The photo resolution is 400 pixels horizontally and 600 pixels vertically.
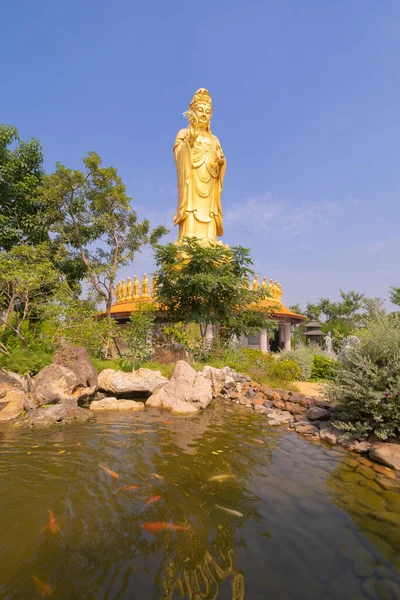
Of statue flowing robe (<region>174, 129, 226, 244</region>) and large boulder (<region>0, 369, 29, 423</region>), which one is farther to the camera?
statue flowing robe (<region>174, 129, 226, 244</region>)

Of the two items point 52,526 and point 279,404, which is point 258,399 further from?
point 52,526

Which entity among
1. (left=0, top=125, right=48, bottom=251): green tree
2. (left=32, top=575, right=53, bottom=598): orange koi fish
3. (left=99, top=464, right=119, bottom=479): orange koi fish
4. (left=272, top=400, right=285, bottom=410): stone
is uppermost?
(left=0, top=125, right=48, bottom=251): green tree

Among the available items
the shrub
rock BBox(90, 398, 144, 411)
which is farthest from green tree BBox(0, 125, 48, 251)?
the shrub

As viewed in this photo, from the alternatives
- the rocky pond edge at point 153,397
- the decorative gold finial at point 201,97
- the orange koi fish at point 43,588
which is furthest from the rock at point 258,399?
the decorative gold finial at point 201,97

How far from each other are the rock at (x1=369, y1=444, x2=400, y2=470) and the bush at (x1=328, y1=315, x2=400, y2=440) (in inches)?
8.9

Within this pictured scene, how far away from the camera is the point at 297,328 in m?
38.7

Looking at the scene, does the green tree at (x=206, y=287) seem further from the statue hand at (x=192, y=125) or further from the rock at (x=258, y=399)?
the statue hand at (x=192, y=125)

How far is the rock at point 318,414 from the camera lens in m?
6.01

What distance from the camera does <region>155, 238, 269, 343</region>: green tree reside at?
11.5 m

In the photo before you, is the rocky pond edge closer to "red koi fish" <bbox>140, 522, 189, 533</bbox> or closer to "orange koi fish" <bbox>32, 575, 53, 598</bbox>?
"red koi fish" <bbox>140, 522, 189, 533</bbox>

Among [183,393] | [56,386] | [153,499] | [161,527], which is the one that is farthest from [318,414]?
[56,386]

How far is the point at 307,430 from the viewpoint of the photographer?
219 inches

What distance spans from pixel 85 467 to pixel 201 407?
3812 millimetres

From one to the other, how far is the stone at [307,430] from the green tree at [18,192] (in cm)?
1240
